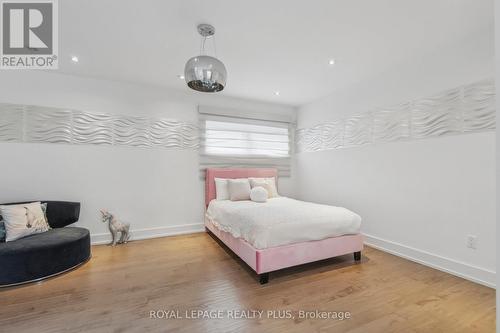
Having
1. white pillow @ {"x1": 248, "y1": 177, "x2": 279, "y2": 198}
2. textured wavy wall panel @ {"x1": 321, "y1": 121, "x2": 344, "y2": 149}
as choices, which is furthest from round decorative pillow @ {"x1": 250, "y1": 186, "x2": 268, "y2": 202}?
textured wavy wall panel @ {"x1": 321, "y1": 121, "x2": 344, "y2": 149}

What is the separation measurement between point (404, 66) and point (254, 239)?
294 cm

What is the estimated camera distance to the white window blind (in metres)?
4.21

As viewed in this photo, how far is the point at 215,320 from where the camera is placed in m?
1.71

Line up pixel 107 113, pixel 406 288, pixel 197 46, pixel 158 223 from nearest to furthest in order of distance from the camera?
pixel 406 288 → pixel 197 46 → pixel 107 113 → pixel 158 223

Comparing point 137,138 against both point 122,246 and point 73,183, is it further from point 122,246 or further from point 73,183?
point 122,246

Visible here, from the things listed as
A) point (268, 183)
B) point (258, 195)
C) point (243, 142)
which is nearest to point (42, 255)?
point (258, 195)

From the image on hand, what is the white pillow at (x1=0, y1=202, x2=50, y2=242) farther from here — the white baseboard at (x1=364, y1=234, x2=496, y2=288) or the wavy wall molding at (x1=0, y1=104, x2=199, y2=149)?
the white baseboard at (x1=364, y1=234, x2=496, y2=288)

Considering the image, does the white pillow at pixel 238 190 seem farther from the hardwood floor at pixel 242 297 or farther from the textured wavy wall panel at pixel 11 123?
the textured wavy wall panel at pixel 11 123

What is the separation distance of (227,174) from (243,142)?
76 centimetres

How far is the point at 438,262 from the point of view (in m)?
2.55

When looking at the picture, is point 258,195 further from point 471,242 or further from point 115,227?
point 471,242

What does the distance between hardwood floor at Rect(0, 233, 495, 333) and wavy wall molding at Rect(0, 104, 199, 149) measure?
1.80 metres

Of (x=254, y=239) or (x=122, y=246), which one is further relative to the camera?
(x=122, y=246)

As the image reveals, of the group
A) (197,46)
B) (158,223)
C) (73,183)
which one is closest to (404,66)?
(197,46)
